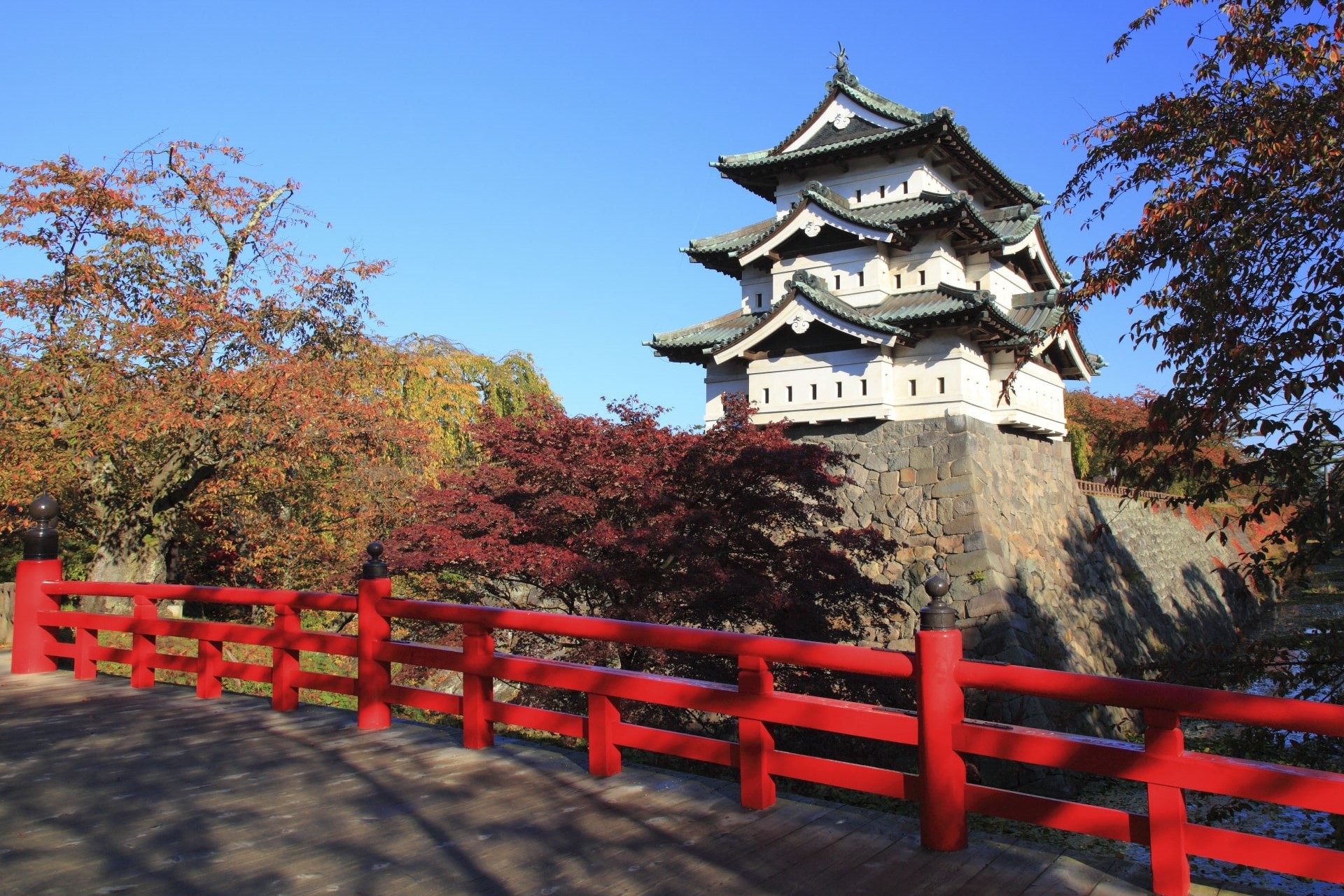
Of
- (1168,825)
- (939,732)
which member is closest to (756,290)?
(939,732)

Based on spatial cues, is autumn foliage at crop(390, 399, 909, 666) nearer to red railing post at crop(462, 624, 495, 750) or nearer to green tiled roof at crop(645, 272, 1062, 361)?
red railing post at crop(462, 624, 495, 750)

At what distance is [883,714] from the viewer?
410cm

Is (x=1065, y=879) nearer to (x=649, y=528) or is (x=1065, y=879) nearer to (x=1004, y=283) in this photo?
(x=649, y=528)

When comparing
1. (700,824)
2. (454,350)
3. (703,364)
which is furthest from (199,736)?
(454,350)

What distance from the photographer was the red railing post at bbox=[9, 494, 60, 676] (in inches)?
341

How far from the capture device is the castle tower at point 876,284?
1741 cm

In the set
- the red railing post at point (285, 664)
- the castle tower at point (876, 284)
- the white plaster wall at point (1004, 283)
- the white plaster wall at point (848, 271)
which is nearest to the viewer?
the red railing post at point (285, 664)

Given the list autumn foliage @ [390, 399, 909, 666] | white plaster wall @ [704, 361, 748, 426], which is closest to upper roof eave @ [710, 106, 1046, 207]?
white plaster wall @ [704, 361, 748, 426]

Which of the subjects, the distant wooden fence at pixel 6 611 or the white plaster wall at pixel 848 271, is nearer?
the distant wooden fence at pixel 6 611

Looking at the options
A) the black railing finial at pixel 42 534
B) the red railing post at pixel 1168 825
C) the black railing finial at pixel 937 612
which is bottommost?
the red railing post at pixel 1168 825

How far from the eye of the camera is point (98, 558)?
13312mm

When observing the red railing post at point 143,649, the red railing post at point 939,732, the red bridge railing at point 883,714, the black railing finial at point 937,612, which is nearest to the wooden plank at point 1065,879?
the red bridge railing at point 883,714

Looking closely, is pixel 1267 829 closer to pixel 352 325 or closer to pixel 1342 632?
pixel 1342 632

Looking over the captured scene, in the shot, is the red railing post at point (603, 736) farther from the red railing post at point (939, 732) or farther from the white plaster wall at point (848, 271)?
the white plaster wall at point (848, 271)
